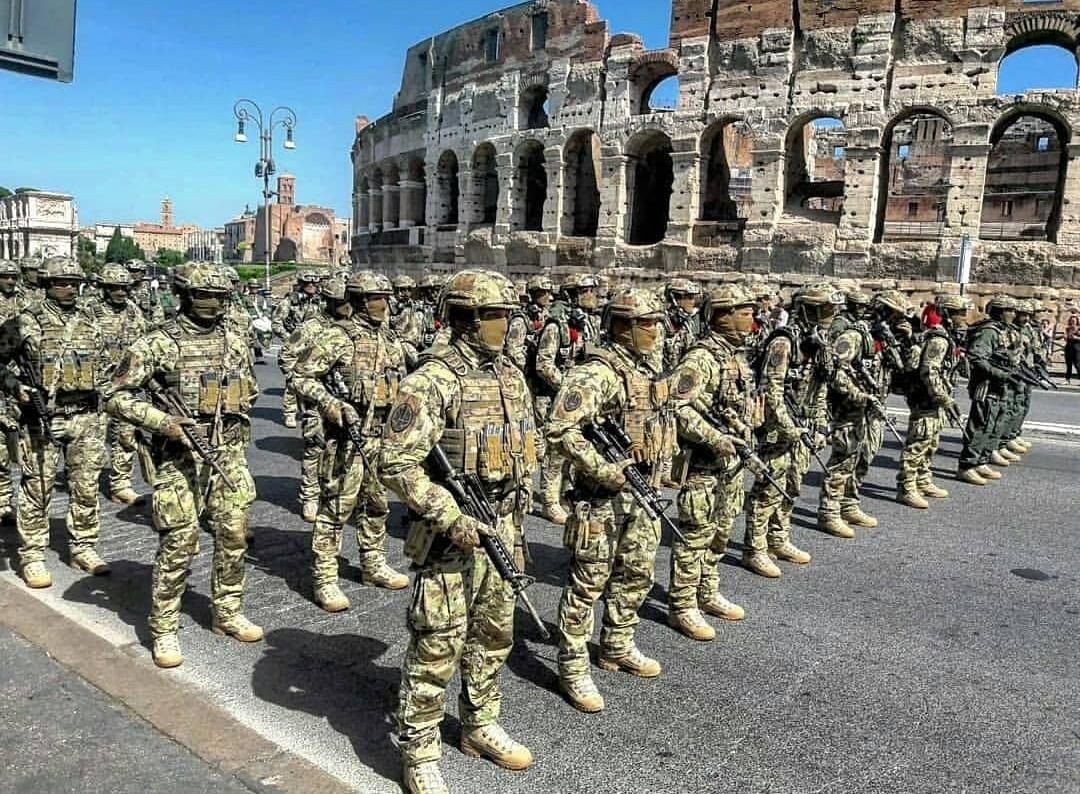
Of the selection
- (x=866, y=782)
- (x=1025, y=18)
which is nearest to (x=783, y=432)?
(x=866, y=782)

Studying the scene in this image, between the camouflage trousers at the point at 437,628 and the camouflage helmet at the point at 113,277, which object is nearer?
the camouflage trousers at the point at 437,628

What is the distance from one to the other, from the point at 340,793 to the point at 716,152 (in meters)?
27.5

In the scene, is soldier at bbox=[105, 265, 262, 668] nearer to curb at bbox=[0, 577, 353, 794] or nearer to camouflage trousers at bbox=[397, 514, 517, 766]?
curb at bbox=[0, 577, 353, 794]

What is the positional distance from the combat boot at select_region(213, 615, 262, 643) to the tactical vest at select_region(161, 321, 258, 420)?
4.16 feet

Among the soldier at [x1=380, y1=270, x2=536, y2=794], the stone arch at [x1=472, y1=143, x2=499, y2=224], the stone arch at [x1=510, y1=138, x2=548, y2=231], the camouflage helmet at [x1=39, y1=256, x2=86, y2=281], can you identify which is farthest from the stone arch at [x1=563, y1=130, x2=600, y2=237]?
the soldier at [x1=380, y1=270, x2=536, y2=794]

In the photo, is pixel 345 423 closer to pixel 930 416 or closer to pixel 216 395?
pixel 216 395

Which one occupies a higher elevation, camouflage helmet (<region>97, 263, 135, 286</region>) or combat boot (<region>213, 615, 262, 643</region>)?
camouflage helmet (<region>97, 263, 135, 286</region>)

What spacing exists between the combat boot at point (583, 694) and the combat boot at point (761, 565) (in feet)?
8.21

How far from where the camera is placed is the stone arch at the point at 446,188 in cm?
3194

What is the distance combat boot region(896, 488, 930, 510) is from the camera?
342 inches

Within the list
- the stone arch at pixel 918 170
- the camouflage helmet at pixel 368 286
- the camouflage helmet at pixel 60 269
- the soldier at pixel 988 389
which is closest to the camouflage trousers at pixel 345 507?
the camouflage helmet at pixel 368 286

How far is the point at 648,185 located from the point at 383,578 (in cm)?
2430

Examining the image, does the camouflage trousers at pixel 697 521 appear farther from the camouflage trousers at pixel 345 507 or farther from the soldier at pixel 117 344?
the soldier at pixel 117 344

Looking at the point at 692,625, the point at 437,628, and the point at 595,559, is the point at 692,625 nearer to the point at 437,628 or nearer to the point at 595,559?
the point at 595,559
